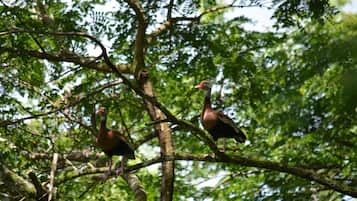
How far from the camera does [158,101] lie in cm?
475

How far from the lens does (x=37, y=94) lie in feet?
19.9

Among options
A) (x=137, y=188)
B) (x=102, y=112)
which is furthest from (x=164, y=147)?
(x=102, y=112)

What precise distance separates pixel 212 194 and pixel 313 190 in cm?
170

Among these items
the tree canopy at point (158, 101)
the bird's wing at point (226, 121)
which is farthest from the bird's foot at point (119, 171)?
the bird's wing at point (226, 121)

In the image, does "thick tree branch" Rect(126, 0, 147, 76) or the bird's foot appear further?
"thick tree branch" Rect(126, 0, 147, 76)

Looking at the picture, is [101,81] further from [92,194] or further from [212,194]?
[212,194]

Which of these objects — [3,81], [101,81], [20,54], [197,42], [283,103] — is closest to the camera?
[283,103]

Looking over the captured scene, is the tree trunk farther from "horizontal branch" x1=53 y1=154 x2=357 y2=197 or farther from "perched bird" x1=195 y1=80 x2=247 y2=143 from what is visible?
"horizontal branch" x1=53 y1=154 x2=357 y2=197

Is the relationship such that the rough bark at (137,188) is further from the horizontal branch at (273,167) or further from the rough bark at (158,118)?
the horizontal branch at (273,167)

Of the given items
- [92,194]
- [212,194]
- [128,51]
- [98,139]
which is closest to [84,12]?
[128,51]

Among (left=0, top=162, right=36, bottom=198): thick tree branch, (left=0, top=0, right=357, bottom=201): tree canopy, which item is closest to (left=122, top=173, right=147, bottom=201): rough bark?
(left=0, top=0, right=357, bottom=201): tree canopy

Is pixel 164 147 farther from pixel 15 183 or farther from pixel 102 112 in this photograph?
pixel 15 183

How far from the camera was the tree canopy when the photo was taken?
4.64 m

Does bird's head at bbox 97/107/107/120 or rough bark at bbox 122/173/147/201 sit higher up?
bird's head at bbox 97/107/107/120
